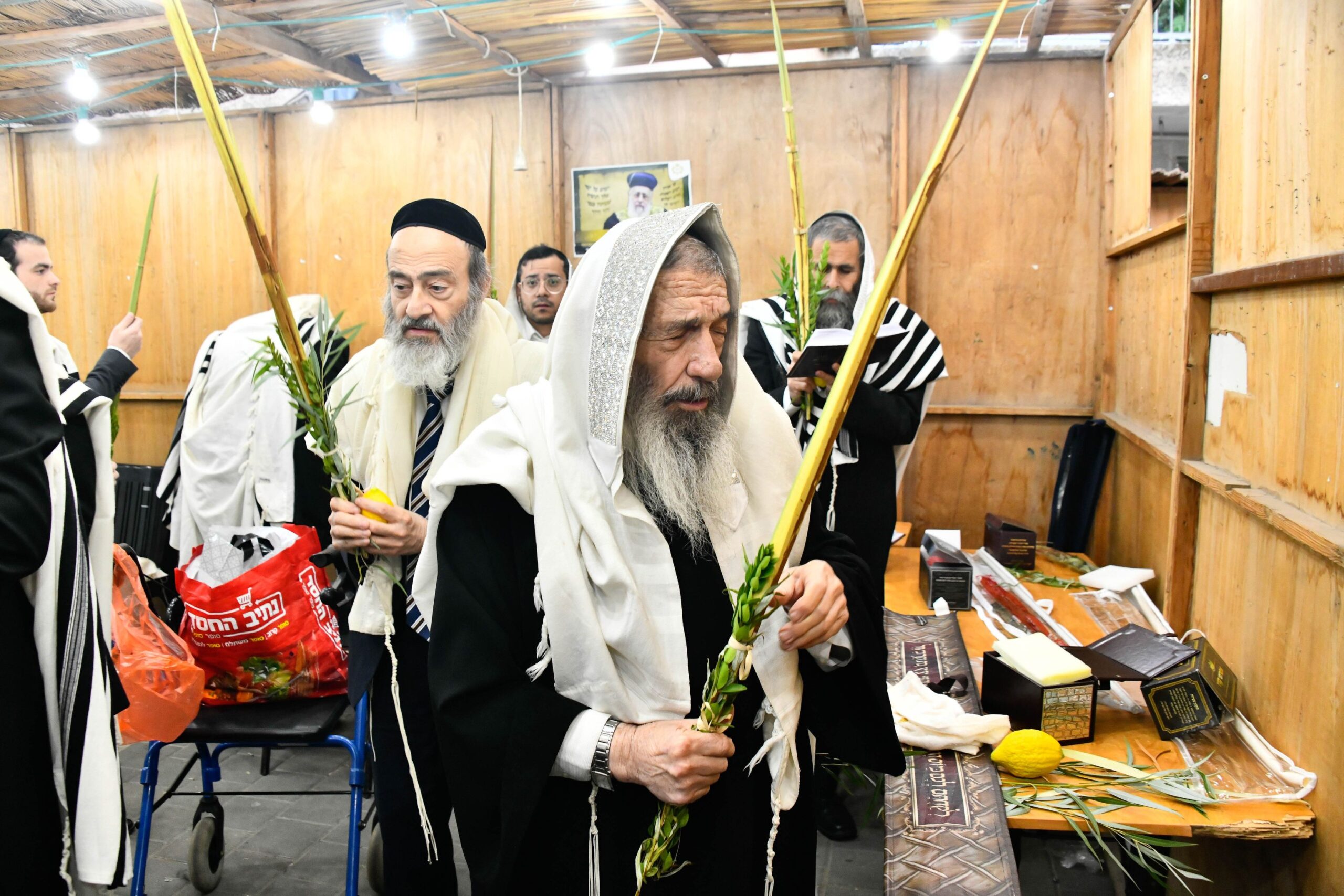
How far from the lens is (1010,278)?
17.6ft

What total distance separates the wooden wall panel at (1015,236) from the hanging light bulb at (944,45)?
0.20 m

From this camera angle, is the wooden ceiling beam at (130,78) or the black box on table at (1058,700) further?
the wooden ceiling beam at (130,78)

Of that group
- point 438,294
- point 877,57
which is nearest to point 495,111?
point 877,57

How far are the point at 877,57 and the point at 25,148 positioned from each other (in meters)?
6.18

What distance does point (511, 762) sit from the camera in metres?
1.46

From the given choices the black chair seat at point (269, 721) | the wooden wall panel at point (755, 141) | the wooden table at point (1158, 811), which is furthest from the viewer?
the wooden wall panel at point (755, 141)

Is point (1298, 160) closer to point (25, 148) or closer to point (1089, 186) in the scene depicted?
point (1089, 186)

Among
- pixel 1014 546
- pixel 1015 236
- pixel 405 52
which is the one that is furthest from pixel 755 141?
pixel 1014 546

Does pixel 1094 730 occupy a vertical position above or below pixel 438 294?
below

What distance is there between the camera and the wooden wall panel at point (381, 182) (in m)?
5.99

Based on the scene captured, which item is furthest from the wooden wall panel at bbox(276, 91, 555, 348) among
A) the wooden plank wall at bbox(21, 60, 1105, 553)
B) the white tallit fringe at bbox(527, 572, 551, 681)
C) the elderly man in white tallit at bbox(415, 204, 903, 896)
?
the white tallit fringe at bbox(527, 572, 551, 681)

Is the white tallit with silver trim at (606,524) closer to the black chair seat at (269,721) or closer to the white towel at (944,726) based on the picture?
the white towel at (944,726)

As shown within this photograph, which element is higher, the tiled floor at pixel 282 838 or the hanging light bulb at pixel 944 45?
the hanging light bulb at pixel 944 45

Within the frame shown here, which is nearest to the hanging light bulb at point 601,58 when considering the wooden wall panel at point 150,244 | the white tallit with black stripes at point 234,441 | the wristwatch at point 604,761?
the white tallit with black stripes at point 234,441
